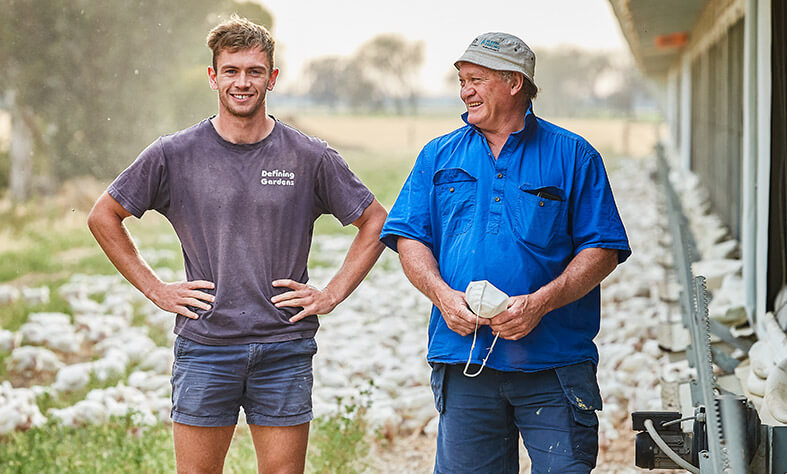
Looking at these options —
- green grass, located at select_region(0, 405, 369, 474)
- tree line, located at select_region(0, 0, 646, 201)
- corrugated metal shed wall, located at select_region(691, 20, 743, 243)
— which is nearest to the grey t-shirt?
green grass, located at select_region(0, 405, 369, 474)

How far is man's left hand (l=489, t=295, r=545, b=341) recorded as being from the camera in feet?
9.41

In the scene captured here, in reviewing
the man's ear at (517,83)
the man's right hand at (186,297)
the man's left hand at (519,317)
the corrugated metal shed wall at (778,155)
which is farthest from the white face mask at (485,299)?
the corrugated metal shed wall at (778,155)

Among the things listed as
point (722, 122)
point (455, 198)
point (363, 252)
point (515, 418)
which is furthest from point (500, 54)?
point (722, 122)

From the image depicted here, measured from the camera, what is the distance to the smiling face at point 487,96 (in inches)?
120

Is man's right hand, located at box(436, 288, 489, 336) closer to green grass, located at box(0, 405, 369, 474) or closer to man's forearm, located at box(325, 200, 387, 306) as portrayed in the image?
man's forearm, located at box(325, 200, 387, 306)

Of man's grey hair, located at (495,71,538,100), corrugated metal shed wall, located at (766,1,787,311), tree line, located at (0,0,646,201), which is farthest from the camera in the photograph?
tree line, located at (0,0,646,201)

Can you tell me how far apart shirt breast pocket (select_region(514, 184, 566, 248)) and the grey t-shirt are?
0.72m

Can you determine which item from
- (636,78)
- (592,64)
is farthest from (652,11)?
(592,64)

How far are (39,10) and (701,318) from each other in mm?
21693

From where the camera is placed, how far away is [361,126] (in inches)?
1977

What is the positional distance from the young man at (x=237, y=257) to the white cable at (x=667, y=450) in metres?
1.06

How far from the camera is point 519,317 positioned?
113 inches

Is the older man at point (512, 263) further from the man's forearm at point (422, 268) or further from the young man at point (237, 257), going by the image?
the young man at point (237, 257)

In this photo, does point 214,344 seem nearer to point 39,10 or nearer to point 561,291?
point 561,291
